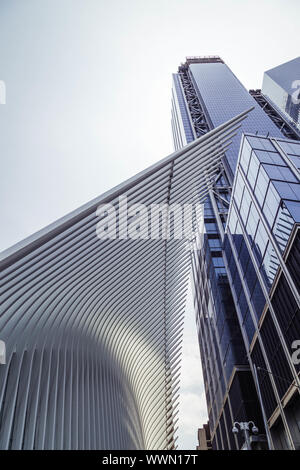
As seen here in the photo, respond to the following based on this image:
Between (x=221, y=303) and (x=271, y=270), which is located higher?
(x=221, y=303)

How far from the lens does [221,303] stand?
40.2 metres

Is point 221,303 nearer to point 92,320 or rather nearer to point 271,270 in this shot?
point 271,270

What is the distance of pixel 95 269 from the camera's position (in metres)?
14.3

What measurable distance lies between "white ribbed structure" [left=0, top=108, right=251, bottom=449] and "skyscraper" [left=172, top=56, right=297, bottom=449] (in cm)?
873

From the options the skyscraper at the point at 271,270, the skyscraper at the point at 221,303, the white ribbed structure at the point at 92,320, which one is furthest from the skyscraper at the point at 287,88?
the white ribbed structure at the point at 92,320

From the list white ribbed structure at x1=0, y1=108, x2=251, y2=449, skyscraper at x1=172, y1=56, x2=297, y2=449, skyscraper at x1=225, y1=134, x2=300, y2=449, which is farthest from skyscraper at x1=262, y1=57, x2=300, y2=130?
white ribbed structure at x1=0, y1=108, x2=251, y2=449

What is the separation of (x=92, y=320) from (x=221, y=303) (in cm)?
2705

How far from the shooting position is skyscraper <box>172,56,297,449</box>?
31844mm

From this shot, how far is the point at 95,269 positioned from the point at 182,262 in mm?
11779

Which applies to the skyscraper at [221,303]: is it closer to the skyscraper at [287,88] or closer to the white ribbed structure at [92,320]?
the skyscraper at [287,88]

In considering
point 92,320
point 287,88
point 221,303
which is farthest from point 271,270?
point 287,88
